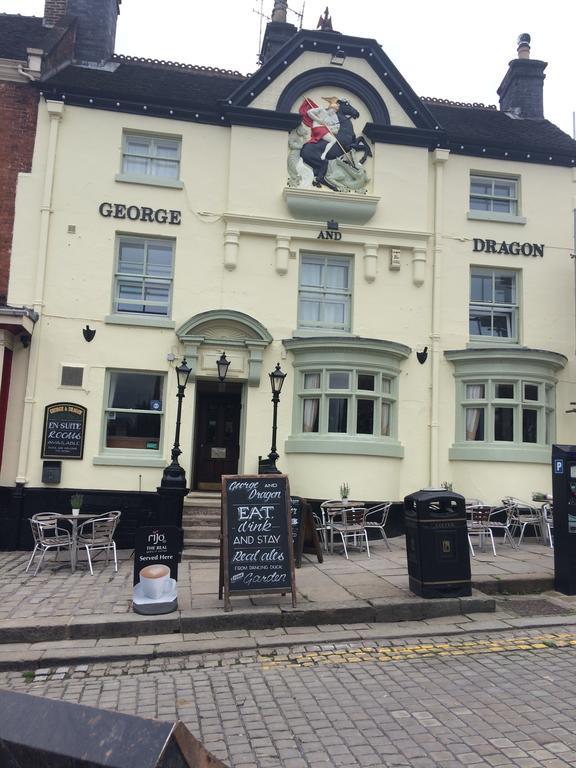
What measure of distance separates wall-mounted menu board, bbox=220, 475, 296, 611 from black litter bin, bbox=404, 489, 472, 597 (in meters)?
1.60

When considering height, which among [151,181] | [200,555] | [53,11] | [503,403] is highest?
[53,11]

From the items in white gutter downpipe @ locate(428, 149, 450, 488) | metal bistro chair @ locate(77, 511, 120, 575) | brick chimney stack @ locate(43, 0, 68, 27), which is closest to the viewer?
metal bistro chair @ locate(77, 511, 120, 575)

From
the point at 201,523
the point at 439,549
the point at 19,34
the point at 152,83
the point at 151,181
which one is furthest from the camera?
the point at 19,34

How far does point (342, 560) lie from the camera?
10211mm

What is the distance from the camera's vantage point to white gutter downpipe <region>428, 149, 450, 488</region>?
13120 millimetres

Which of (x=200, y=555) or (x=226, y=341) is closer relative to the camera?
(x=200, y=555)

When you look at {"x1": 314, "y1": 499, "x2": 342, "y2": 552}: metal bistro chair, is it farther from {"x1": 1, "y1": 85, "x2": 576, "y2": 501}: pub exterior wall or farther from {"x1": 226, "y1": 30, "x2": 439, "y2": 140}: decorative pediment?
{"x1": 226, "y1": 30, "x2": 439, "y2": 140}: decorative pediment

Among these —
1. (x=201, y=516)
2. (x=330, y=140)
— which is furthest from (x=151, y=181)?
(x=201, y=516)

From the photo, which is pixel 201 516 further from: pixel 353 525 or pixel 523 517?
pixel 523 517

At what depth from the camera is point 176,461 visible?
37.4 feet

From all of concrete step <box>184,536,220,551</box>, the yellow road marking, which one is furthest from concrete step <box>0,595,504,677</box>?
concrete step <box>184,536,220,551</box>

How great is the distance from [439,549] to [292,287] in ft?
24.1

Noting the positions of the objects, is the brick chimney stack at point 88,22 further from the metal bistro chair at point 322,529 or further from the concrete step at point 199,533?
the metal bistro chair at point 322,529

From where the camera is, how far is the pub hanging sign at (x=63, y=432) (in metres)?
11.9
